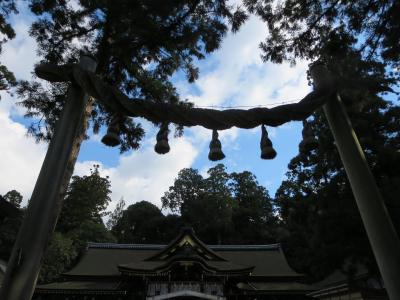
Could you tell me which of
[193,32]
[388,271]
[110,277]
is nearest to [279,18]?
[193,32]

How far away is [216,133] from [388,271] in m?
2.24

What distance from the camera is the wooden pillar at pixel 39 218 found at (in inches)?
107

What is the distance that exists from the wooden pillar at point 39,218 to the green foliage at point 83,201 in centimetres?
3155

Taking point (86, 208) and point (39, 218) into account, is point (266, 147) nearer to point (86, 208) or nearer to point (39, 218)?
point (39, 218)

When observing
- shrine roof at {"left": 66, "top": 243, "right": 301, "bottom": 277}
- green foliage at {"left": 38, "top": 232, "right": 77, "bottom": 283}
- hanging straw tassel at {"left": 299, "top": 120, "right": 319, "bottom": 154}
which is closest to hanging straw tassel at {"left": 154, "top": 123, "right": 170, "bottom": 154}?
hanging straw tassel at {"left": 299, "top": 120, "right": 319, "bottom": 154}

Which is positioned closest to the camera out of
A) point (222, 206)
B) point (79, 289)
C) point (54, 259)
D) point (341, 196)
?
point (341, 196)

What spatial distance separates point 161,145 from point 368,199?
7.71 ft

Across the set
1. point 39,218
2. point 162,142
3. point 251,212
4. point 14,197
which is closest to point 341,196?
point 162,142

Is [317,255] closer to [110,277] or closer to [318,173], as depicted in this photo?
[318,173]

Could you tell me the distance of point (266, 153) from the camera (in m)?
3.92

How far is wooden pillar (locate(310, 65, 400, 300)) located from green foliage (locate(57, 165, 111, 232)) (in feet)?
107

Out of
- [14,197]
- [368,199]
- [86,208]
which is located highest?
[14,197]

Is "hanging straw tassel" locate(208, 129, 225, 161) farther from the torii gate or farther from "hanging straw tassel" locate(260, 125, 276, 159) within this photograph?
"hanging straw tassel" locate(260, 125, 276, 159)

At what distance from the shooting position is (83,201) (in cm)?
3347
